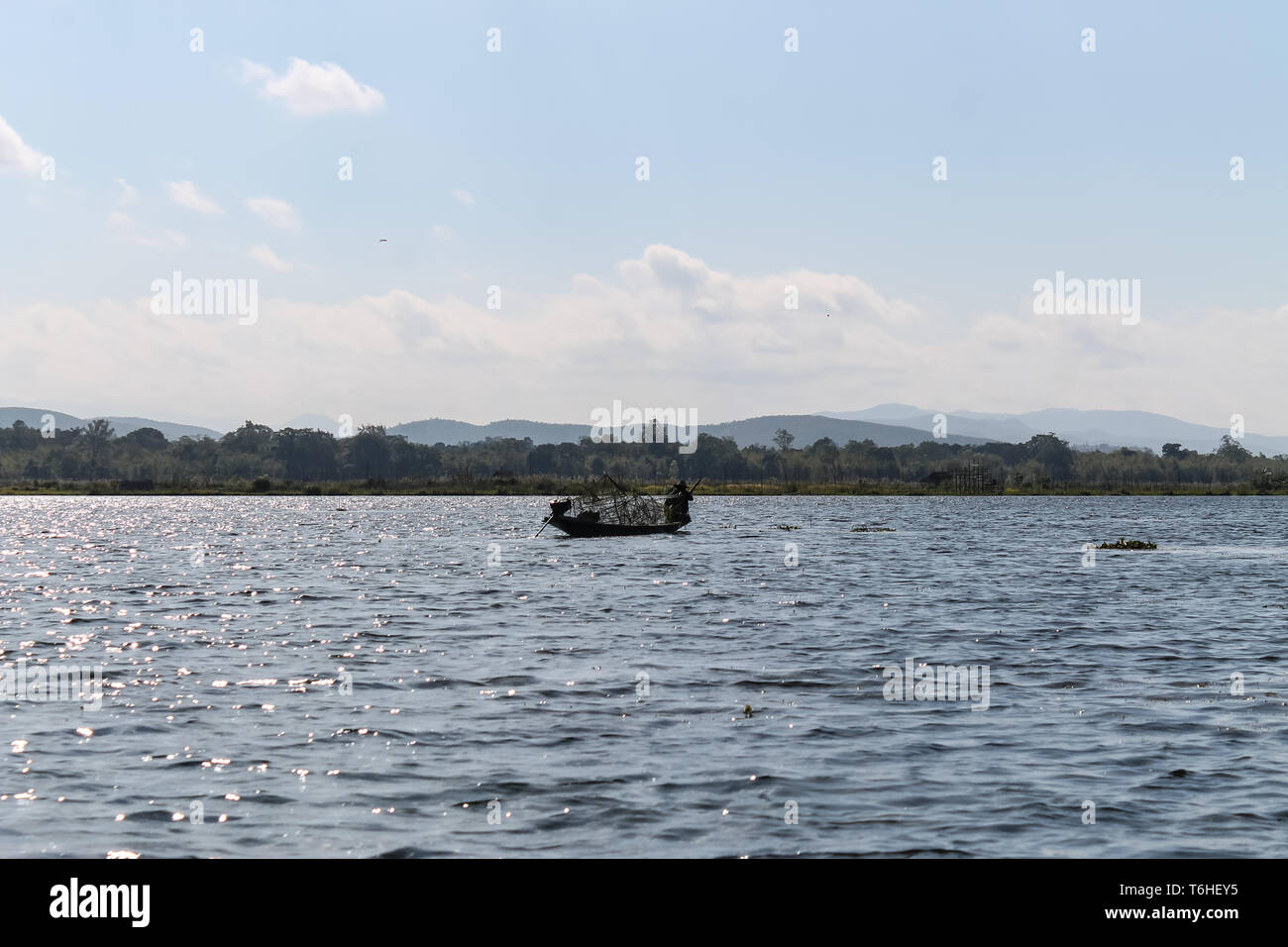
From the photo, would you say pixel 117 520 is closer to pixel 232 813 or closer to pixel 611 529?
pixel 611 529

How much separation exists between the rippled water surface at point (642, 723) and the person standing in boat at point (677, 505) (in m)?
51.1

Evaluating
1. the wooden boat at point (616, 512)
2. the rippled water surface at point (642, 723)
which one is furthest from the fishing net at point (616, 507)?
the rippled water surface at point (642, 723)

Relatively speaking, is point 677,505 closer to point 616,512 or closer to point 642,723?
point 616,512

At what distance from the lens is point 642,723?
22516 mm

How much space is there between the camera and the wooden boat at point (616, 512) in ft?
324

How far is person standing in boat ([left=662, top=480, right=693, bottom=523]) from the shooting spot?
107 m

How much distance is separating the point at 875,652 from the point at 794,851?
1906 cm

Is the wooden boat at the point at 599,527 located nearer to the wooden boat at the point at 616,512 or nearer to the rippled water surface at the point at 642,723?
the wooden boat at the point at 616,512

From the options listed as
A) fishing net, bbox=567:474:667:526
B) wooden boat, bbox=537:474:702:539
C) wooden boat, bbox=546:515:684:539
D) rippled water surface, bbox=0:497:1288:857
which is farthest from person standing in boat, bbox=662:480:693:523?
rippled water surface, bbox=0:497:1288:857

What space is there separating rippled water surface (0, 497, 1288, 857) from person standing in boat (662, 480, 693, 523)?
51.1 m

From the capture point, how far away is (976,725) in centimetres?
2245

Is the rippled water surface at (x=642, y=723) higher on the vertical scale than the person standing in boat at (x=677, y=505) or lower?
lower

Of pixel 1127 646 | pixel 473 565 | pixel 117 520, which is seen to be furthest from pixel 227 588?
pixel 117 520

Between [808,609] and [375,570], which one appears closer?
[808,609]
